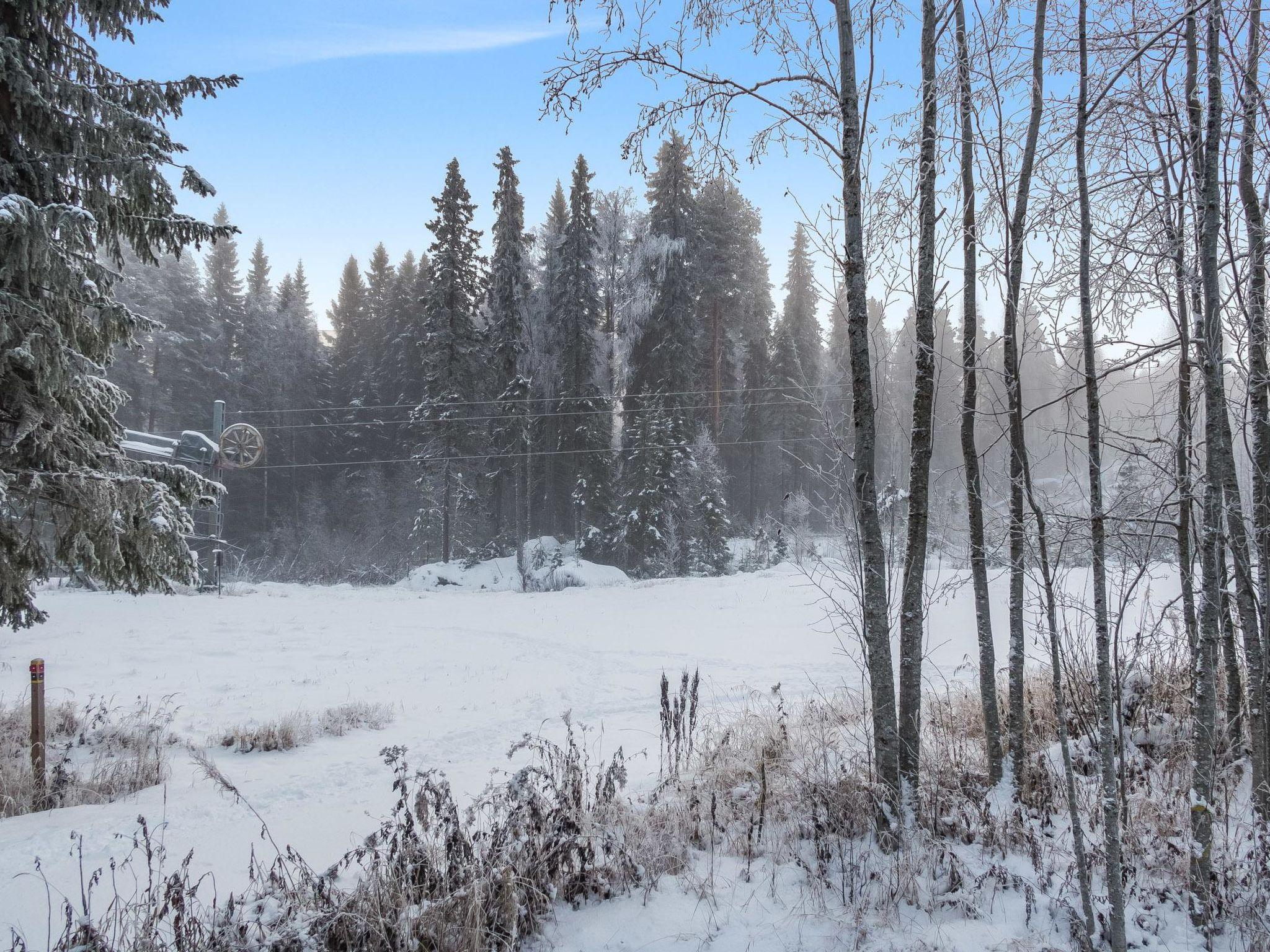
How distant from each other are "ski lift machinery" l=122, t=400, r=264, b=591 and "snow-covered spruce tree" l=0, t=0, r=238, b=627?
808 cm

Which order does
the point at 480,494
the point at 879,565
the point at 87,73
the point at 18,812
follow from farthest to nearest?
the point at 480,494, the point at 87,73, the point at 18,812, the point at 879,565

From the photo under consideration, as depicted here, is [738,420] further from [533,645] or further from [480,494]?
[533,645]

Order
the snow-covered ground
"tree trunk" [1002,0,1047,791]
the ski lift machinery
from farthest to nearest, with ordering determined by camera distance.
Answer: the ski lift machinery
the snow-covered ground
"tree trunk" [1002,0,1047,791]

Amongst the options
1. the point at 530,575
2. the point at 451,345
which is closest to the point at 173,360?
the point at 451,345

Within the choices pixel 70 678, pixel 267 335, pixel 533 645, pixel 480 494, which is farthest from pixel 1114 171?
pixel 267 335

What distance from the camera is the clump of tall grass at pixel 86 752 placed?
14.6ft

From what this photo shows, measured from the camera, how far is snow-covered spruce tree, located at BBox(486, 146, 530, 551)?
23.6 metres

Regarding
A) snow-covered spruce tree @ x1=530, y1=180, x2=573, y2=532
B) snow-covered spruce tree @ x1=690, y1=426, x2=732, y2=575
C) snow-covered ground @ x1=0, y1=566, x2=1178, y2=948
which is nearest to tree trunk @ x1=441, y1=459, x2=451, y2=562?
snow-covered spruce tree @ x1=530, y1=180, x2=573, y2=532

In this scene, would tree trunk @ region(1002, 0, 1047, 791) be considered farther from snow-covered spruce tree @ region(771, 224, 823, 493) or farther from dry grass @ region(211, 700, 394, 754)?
snow-covered spruce tree @ region(771, 224, 823, 493)

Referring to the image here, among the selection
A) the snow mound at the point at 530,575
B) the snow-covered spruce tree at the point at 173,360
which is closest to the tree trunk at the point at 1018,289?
the snow mound at the point at 530,575

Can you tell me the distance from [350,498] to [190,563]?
28034mm

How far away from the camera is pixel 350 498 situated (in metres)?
31.3

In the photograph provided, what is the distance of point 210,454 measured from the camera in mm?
14984

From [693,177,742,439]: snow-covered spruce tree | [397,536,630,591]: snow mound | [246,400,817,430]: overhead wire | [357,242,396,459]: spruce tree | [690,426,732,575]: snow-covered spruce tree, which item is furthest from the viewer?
[357,242,396,459]: spruce tree
